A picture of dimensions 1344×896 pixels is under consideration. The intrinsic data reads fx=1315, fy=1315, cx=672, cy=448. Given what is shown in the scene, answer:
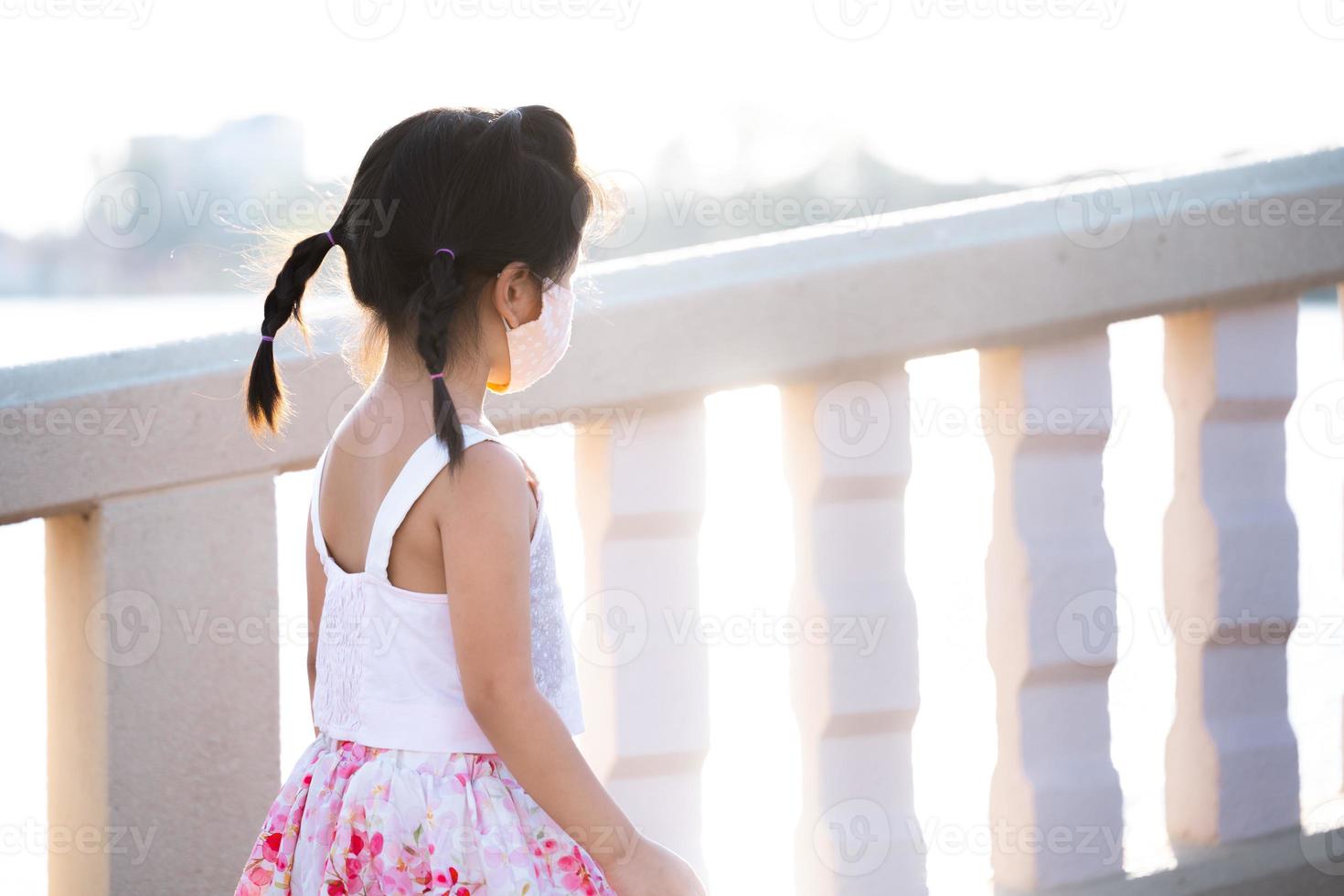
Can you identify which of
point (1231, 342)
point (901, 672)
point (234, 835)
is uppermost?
point (1231, 342)

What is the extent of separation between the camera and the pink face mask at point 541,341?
1.67 m

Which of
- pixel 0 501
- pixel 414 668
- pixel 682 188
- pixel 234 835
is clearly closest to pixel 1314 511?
pixel 682 188

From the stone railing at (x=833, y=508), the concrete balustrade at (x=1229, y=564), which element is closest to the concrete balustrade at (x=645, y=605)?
the stone railing at (x=833, y=508)

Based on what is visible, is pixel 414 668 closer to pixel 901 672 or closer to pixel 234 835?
pixel 234 835

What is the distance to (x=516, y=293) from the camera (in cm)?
161

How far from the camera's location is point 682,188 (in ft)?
7.80

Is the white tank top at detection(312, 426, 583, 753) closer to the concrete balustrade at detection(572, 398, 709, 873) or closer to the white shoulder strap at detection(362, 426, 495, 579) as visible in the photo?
the white shoulder strap at detection(362, 426, 495, 579)

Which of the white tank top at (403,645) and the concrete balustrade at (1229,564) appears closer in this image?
the white tank top at (403,645)

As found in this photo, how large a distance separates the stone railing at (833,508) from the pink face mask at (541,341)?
0.16 metres

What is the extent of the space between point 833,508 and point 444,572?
67 cm

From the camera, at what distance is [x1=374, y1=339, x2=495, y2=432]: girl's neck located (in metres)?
1.57

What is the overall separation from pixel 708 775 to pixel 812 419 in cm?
56

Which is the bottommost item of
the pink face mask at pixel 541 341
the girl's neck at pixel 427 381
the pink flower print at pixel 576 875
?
the pink flower print at pixel 576 875

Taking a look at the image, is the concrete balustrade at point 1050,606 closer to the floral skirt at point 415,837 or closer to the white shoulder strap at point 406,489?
the floral skirt at point 415,837
